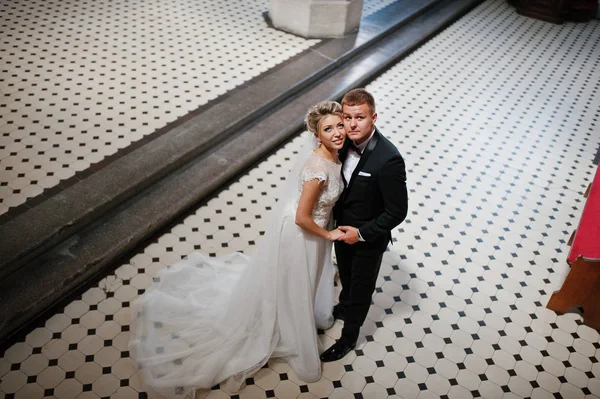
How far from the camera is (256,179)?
20.8 ft

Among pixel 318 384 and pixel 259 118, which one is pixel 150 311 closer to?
pixel 318 384

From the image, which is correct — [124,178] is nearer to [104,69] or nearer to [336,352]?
[104,69]

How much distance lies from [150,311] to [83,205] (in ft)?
5.09

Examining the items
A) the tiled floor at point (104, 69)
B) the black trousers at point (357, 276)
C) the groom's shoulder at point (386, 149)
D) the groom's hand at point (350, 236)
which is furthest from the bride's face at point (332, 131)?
the tiled floor at point (104, 69)

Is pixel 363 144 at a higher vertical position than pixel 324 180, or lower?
higher

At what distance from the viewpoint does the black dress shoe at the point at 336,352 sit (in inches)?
173

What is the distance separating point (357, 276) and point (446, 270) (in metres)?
1.82

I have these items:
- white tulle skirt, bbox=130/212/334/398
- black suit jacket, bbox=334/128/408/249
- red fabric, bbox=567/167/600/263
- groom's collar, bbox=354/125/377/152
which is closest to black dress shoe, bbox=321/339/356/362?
white tulle skirt, bbox=130/212/334/398

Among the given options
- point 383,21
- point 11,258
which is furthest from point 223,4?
point 11,258

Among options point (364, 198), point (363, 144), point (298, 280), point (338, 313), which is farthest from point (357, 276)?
point (363, 144)

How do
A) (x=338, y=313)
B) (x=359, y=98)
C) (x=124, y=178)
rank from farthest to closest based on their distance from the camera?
(x=124, y=178), (x=338, y=313), (x=359, y=98)

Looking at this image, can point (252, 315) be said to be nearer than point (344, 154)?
No

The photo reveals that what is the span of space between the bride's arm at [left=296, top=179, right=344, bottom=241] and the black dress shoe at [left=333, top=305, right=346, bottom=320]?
1228 millimetres

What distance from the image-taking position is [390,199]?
342cm
